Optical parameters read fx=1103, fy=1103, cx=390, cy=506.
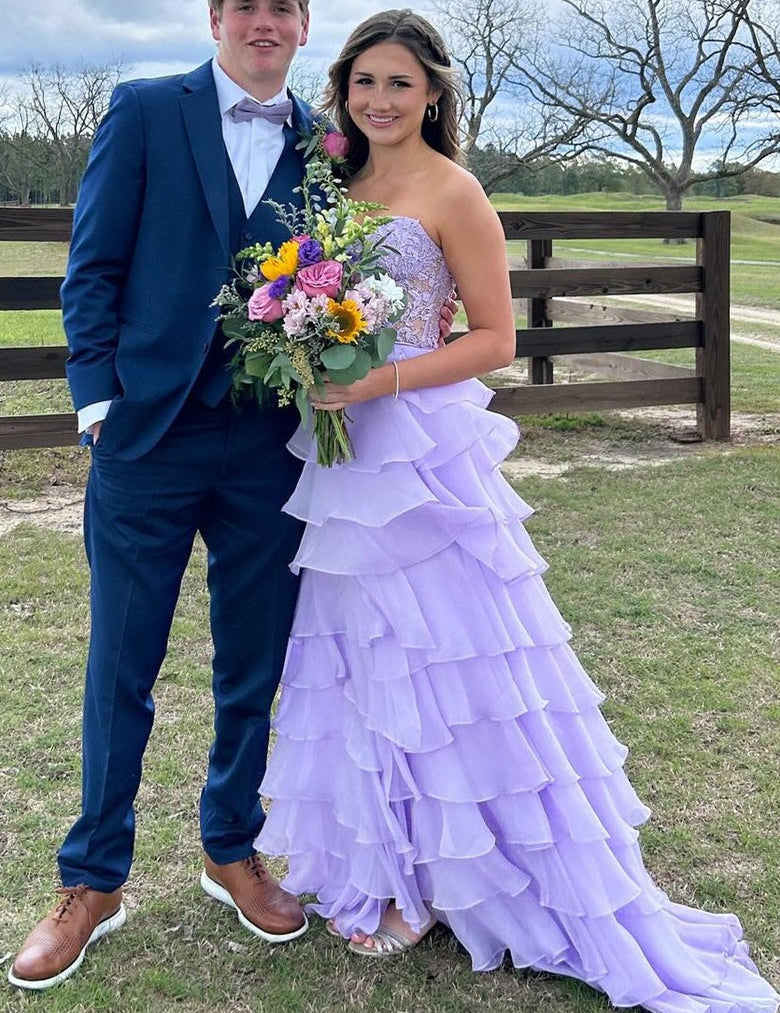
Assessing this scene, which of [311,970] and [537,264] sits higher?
[537,264]

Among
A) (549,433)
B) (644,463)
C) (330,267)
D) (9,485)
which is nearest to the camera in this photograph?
(330,267)

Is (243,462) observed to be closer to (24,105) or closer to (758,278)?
(758,278)

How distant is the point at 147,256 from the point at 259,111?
392mm

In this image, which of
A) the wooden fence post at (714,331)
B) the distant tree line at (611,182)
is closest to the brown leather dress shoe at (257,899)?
the wooden fence post at (714,331)

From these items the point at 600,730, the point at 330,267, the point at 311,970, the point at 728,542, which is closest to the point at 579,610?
the point at 728,542

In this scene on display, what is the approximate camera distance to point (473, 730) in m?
2.37

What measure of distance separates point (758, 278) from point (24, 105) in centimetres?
1929

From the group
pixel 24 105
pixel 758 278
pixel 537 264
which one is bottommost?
pixel 758 278

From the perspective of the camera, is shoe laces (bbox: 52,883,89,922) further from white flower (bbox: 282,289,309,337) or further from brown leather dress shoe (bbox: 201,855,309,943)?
white flower (bbox: 282,289,309,337)

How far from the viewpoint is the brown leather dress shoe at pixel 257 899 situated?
2.58 m

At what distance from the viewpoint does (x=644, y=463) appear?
7.30 meters

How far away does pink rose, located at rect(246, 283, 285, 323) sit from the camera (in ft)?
7.04

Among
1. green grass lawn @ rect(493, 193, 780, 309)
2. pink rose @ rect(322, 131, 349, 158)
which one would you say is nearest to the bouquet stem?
pink rose @ rect(322, 131, 349, 158)

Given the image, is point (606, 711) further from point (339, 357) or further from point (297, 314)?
point (297, 314)
